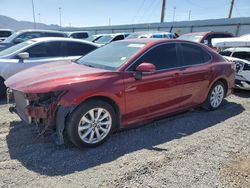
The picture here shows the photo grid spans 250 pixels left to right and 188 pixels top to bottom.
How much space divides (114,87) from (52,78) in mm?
903

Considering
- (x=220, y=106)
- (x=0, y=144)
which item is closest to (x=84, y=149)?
(x=0, y=144)

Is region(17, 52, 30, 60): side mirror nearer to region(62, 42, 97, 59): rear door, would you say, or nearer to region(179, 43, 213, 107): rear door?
region(62, 42, 97, 59): rear door

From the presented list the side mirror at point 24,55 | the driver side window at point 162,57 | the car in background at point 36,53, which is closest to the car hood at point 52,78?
the driver side window at point 162,57

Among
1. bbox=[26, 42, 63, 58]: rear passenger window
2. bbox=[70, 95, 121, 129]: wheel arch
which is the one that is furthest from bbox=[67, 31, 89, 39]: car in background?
bbox=[70, 95, 121, 129]: wheel arch

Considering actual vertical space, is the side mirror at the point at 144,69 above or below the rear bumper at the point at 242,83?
above

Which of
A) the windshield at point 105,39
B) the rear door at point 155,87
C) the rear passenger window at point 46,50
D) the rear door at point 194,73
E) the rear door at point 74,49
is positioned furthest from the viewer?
the windshield at point 105,39

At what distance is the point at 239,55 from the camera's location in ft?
25.6

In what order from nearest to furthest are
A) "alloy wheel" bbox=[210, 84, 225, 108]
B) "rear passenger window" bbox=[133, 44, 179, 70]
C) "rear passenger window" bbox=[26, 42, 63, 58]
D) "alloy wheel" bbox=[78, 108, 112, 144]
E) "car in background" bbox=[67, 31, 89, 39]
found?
"alloy wheel" bbox=[78, 108, 112, 144], "rear passenger window" bbox=[133, 44, 179, 70], "alloy wheel" bbox=[210, 84, 225, 108], "rear passenger window" bbox=[26, 42, 63, 58], "car in background" bbox=[67, 31, 89, 39]

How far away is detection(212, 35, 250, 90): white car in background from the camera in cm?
638

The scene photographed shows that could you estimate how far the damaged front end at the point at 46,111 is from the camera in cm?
363

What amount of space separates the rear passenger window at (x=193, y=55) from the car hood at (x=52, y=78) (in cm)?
178

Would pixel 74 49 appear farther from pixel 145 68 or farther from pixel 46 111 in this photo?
pixel 46 111

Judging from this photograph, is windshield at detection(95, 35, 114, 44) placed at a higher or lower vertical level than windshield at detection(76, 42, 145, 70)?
lower

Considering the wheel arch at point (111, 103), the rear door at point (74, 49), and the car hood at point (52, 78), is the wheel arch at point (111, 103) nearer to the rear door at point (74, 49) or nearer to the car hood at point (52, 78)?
the car hood at point (52, 78)
